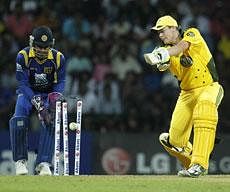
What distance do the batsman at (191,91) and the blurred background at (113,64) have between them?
190 inches

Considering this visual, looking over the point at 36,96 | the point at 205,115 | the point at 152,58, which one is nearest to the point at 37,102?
the point at 36,96

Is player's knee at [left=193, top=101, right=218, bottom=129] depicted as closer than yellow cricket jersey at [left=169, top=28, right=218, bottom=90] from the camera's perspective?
Yes

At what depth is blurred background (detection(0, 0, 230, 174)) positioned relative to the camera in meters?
16.6

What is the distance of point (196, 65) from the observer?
Answer: 1126cm

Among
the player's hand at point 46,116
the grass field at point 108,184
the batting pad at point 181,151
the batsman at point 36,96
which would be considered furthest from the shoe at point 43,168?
the batting pad at point 181,151

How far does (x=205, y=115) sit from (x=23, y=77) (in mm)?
2502

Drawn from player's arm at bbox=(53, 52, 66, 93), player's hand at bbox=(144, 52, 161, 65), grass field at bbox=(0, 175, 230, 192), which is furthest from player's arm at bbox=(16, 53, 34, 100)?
player's hand at bbox=(144, 52, 161, 65)

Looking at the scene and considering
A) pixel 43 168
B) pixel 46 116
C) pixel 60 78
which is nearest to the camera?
pixel 46 116

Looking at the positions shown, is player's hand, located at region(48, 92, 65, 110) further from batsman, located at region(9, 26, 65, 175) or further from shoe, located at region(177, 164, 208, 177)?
shoe, located at region(177, 164, 208, 177)

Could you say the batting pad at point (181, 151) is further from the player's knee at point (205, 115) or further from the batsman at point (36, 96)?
the batsman at point (36, 96)

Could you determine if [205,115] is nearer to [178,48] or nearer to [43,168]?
[178,48]

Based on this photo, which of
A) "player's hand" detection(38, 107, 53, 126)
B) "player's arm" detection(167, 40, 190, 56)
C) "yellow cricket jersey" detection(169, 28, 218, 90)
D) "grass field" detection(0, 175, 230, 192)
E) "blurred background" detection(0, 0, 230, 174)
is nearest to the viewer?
"grass field" detection(0, 175, 230, 192)

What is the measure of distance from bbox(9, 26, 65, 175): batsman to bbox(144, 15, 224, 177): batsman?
4.83ft

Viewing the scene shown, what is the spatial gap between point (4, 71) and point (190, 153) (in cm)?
667
